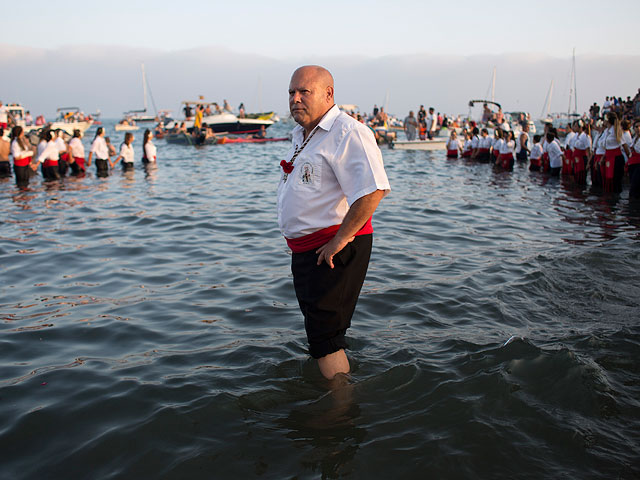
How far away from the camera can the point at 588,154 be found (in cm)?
1538

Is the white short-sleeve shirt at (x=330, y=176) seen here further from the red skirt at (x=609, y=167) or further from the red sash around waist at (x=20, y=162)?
the red sash around waist at (x=20, y=162)

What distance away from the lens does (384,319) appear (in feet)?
16.1

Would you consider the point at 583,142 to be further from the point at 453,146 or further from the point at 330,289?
the point at 330,289

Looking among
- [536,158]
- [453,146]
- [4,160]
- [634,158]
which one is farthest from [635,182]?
[4,160]

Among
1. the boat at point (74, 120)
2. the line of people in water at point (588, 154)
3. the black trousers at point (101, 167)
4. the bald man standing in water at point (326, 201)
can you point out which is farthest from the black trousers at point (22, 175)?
the boat at point (74, 120)

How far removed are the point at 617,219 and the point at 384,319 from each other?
700cm

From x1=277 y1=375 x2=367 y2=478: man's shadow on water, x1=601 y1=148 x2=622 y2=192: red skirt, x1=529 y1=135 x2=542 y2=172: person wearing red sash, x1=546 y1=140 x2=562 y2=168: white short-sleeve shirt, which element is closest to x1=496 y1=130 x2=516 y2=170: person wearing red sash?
x1=529 y1=135 x2=542 y2=172: person wearing red sash

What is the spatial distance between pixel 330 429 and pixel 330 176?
150 centimetres

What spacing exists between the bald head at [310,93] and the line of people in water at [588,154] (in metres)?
11.2

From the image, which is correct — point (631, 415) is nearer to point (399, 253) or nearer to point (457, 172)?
point (399, 253)

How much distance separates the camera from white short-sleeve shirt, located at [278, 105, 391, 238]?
279 cm

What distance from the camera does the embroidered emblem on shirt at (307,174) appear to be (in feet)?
9.66

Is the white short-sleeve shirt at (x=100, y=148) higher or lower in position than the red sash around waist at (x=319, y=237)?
higher

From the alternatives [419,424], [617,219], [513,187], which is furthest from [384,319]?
[513,187]
